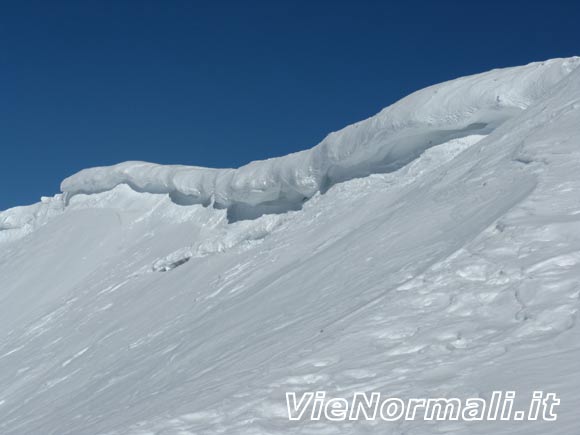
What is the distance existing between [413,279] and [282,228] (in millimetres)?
10026

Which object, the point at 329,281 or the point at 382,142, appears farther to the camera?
the point at 382,142

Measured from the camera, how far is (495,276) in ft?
20.3

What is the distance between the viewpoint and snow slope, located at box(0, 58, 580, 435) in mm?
5188

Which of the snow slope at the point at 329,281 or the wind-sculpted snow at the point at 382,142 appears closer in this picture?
the snow slope at the point at 329,281

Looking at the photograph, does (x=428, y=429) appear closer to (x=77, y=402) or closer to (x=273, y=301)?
(x=273, y=301)

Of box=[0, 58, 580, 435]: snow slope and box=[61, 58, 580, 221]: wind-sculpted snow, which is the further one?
box=[61, 58, 580, 221]: wind-sculpted snow

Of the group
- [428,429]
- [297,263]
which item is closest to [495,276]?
[428,429]

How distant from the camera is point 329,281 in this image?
31.0 ft

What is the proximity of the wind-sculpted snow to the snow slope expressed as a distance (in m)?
0.05

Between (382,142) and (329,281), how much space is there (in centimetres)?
695

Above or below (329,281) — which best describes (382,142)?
above

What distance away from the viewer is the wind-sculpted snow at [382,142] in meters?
14.1

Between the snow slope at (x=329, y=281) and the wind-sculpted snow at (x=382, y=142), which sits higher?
the wind-sculpted snow at (x=382, y=142)

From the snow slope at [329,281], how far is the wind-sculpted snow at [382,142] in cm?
5
